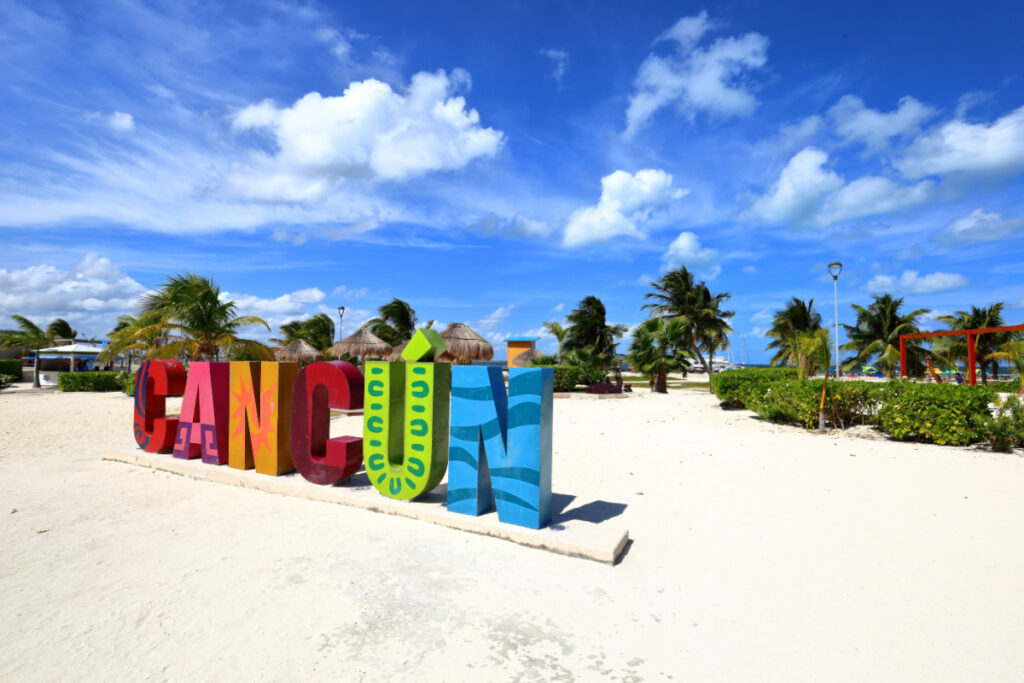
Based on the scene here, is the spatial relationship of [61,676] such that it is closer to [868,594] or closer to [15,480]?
[868,594]

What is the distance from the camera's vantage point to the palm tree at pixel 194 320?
15703 millimetres

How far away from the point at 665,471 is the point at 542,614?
16.6ft

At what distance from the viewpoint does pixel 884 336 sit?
33.0 meters

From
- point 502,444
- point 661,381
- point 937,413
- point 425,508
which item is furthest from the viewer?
point 661,381

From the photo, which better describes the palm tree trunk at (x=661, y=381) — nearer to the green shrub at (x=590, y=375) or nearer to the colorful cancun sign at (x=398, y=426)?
the green shrub at (x=590, y=375)

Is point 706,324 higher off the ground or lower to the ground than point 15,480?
higher

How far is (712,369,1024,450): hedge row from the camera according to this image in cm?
982

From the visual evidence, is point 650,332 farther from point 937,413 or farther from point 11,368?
point 11,368

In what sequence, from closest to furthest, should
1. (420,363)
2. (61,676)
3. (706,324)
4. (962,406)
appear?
(61,676)
(420,363)
(962,406)
(706,324)

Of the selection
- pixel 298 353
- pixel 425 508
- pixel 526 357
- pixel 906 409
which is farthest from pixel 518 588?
pixel 298 353

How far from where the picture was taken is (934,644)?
3285mm

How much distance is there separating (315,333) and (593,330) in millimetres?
23368


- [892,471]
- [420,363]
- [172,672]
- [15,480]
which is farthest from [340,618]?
[892,471]

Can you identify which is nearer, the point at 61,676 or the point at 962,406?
the point at 61,676
